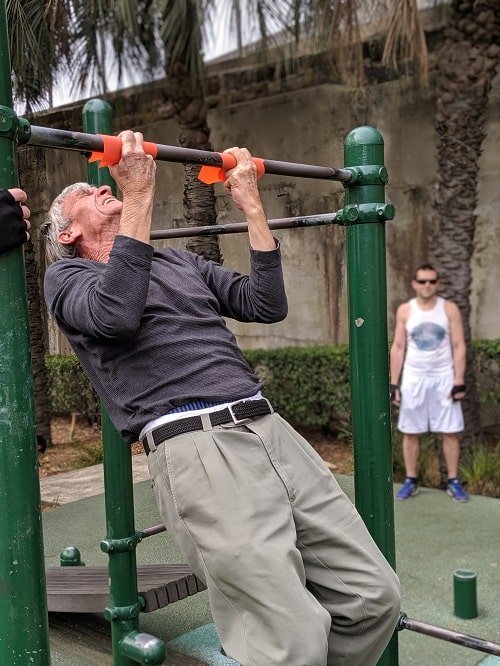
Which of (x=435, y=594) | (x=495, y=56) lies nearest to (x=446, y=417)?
(x=435, y=594)

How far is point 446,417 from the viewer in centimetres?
486

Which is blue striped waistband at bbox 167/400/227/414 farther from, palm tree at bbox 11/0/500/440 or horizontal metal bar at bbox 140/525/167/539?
palm tree at bbox 11/0/500/440

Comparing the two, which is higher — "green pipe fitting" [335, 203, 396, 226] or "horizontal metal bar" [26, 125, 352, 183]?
"horizontal metal bar" [26, 125, 352, 183]

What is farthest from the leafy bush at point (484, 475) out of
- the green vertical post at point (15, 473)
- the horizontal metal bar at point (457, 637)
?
the green vertical post at point (15, 473)

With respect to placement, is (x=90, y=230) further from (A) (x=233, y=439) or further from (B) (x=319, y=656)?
(B) (x=319, y=656)

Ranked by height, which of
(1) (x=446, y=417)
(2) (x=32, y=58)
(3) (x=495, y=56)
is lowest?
(1) (x=446, y=417)

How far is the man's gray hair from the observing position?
185cm

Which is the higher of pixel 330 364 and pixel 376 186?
pixel 376 186

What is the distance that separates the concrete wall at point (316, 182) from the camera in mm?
2773

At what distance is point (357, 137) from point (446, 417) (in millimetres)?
3156

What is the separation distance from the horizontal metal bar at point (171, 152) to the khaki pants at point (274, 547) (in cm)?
59

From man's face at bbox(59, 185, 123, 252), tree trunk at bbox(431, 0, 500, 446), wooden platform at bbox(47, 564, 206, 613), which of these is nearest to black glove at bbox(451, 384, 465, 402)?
tree trunk at bbox(431, 0, 500, 446)

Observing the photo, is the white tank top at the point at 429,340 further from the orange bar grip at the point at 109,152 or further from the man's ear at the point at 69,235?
the orange bar grip at the point at 109,152

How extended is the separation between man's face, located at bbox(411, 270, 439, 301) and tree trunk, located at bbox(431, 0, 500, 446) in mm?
562
